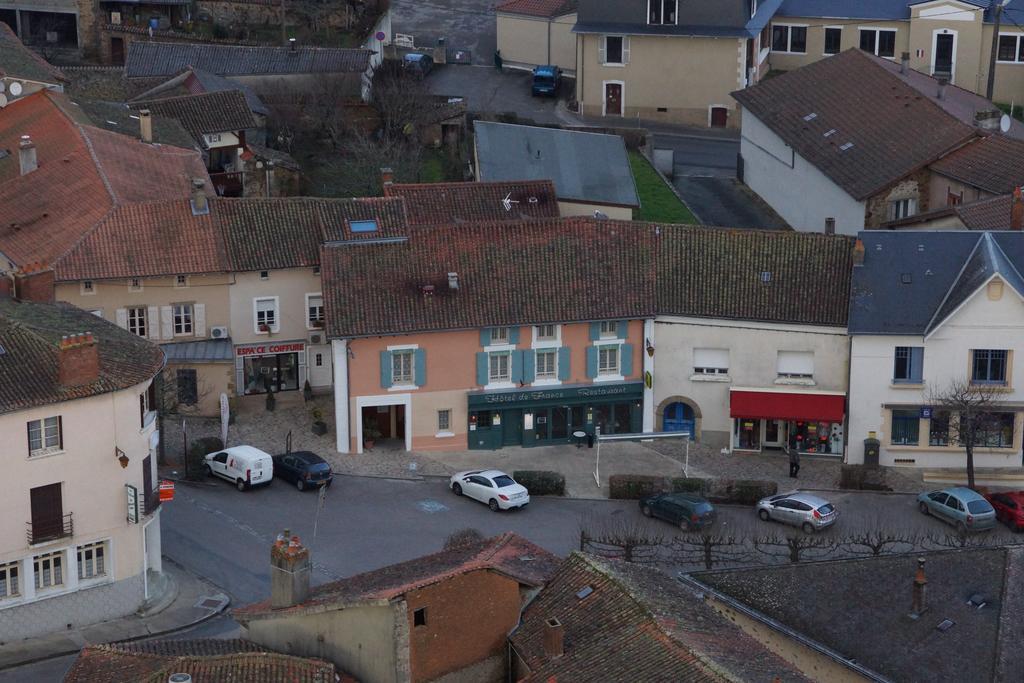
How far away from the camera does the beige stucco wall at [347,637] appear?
50.9 m

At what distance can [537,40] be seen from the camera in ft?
405

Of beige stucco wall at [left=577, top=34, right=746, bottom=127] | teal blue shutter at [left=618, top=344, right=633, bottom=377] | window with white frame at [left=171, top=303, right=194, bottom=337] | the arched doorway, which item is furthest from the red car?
beige stucco wall at [left=577, top=34, right=746, bottom=127]

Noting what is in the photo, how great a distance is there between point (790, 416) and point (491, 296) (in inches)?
507

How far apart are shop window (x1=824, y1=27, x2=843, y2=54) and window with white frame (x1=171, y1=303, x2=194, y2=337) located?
2087 inches

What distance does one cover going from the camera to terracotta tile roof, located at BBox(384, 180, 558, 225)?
8806 centimetres

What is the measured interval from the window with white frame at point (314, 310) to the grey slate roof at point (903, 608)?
1204 inches

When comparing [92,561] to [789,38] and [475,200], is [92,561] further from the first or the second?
[789,38]

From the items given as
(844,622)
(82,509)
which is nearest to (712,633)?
(844,622)

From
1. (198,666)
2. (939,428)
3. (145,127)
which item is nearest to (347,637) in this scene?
(198,666)

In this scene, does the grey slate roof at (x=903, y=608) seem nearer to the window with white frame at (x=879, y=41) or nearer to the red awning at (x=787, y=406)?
the red awning at (x=787, y=406)

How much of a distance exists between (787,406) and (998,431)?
8.27 m

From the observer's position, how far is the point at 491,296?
80250 mm

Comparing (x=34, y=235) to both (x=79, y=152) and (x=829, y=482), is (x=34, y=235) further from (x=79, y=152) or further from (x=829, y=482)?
(x=829, y=482)

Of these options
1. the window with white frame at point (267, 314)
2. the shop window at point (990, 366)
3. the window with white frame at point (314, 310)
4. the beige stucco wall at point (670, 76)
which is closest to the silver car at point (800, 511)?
the shop window at point (990, 366)
